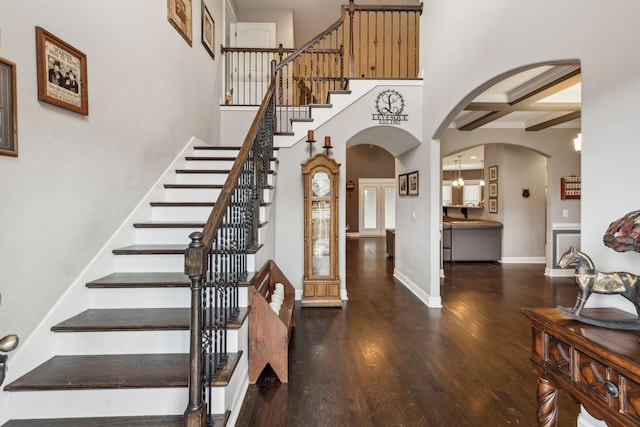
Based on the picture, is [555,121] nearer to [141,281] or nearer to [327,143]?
[327,143]

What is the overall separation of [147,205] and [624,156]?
3.31 metres

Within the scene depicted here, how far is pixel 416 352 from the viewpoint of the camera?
275 cm

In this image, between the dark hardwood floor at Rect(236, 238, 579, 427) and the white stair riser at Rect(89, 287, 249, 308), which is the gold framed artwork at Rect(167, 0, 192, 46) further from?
the dark hardwood floor at Rect(236, 238, 579, 427)

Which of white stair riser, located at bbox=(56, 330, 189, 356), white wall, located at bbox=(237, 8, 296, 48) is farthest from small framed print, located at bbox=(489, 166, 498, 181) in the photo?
white stair riser, located at bbox=(56, 330, 189, 356)

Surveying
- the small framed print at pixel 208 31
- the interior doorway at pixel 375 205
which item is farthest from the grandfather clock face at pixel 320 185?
the interior doorway at pixel 375 205

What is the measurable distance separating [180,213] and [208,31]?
302 cm

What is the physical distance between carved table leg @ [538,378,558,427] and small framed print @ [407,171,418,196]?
320 cm

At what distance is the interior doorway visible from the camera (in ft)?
39.9

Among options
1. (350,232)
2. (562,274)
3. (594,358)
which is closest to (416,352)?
(594,358)

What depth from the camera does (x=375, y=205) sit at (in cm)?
1226

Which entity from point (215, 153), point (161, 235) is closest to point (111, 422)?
point (161, 235)

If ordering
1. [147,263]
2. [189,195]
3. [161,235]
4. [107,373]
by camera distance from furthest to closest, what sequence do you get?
[189,195] → [161,235] → [147,263] → [107,373]

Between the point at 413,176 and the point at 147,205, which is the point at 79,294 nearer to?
the point at 147,205

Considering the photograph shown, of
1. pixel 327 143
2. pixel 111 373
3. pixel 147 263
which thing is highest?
pixel 327 143
